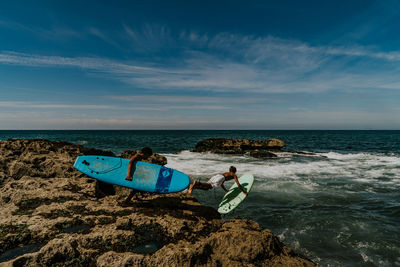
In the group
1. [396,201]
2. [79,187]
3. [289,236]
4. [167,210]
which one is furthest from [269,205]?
[79,187]

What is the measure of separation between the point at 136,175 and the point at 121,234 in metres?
2.78

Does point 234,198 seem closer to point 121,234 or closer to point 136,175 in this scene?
point 136,175

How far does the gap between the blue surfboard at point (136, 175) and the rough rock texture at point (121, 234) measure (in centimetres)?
47

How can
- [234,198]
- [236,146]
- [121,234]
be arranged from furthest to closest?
[236,146] < [234,198] < [121,234]

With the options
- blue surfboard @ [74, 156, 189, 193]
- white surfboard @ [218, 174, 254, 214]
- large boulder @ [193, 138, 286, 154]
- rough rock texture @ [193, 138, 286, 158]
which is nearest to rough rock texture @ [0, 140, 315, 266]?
blue surfboard @ [74, 156, 189, 193]

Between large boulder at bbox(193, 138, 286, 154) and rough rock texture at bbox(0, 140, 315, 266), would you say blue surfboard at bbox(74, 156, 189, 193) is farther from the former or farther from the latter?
large boulder at bbox(193, 138, 286, 154)

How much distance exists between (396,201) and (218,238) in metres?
9.93

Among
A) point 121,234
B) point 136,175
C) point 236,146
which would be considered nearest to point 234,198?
point 136,175

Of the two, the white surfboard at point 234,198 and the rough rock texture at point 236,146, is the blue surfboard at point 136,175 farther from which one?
the rough rock texture at point 236,146

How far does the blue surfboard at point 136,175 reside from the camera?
6.71 meters

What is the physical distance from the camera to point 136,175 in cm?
689

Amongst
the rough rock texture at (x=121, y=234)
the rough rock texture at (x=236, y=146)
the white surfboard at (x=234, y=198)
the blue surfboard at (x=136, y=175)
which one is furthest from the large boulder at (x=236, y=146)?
the rough rock texture at (x=121, y=234)

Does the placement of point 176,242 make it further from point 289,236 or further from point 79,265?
point 289,236

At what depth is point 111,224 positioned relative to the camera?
4.64 meters
